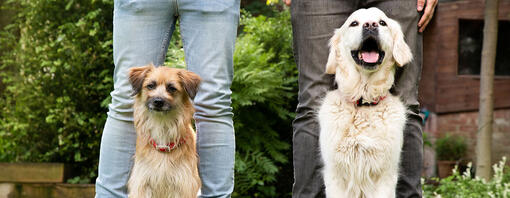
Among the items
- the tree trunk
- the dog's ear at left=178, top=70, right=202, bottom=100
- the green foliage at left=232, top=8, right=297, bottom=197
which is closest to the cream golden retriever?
the dog's ear at left=178, top=70, right=202, bottom=100

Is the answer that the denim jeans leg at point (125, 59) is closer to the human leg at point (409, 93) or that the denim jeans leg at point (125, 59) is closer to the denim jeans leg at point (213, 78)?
the denim jeans leg at point (213, 78)

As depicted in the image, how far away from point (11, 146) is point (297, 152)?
3959mm

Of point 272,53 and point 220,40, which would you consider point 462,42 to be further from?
point 220,40

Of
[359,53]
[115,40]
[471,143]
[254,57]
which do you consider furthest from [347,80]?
[471,143]

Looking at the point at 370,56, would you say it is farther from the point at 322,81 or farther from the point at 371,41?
Result: the point at 322,81

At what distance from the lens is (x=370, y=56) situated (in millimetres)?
3137

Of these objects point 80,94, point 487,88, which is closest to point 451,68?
point 487,88

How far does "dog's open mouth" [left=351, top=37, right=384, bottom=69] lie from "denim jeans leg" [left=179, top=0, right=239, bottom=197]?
0.73m

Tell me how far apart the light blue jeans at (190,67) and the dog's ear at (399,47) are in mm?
901

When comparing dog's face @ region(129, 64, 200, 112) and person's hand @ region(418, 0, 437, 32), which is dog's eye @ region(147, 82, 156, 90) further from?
person's hand @ region(418, 0, 437, 32)

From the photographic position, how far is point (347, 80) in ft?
10.5

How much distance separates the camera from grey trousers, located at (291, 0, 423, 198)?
325 cm

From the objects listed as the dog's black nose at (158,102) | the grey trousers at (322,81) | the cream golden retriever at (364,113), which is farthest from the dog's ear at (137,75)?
the cream golden retriever at (364,113)

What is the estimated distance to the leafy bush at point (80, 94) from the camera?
19.0 ft
